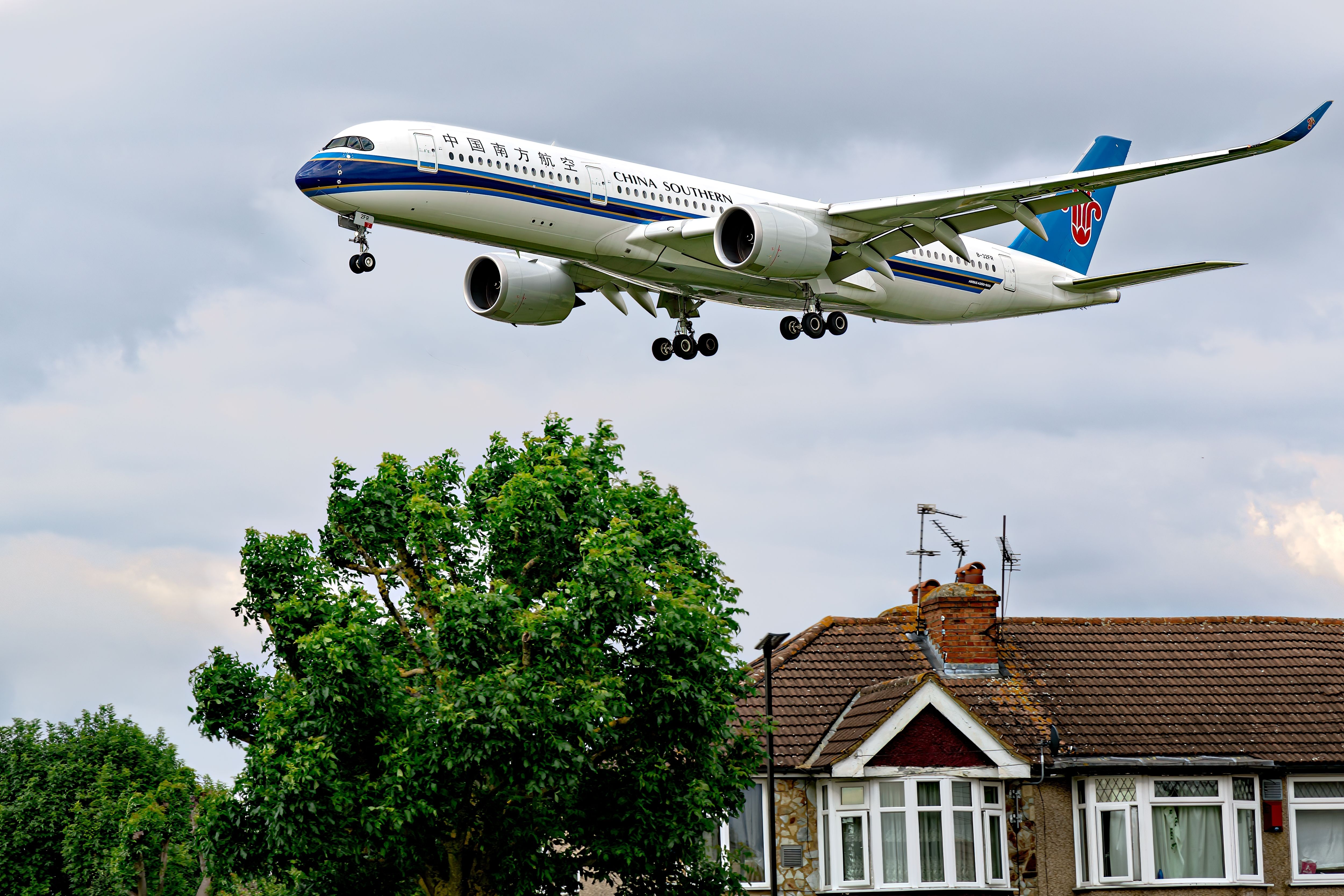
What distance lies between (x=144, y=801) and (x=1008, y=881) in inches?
794

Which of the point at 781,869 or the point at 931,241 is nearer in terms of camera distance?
the point at 781,869

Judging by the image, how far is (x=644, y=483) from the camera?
2678 centimetres

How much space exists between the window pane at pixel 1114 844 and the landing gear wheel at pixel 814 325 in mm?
12291

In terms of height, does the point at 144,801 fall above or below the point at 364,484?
below

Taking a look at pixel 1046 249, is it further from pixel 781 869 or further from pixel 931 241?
pixel 781 869

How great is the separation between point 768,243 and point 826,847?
11946 millimetres

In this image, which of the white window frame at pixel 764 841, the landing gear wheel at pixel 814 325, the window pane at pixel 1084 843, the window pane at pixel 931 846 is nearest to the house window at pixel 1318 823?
the window pane at pixel 1084 843

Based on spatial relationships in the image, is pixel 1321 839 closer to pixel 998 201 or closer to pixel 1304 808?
pixel 1304 808

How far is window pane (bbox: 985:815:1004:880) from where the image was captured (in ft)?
95.2

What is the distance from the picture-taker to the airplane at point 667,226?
29188 mm

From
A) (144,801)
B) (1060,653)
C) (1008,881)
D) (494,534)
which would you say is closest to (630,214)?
(494,534)

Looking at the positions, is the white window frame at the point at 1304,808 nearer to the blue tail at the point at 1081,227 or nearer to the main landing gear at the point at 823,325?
the main landing gear at the point at 823,325

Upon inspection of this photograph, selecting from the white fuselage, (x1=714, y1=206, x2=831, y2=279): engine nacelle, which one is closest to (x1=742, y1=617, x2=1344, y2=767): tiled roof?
(x1=714, y1=206, x2=831, y2=279): engine nacelle

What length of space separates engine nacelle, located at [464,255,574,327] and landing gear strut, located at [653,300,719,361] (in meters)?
2.98
